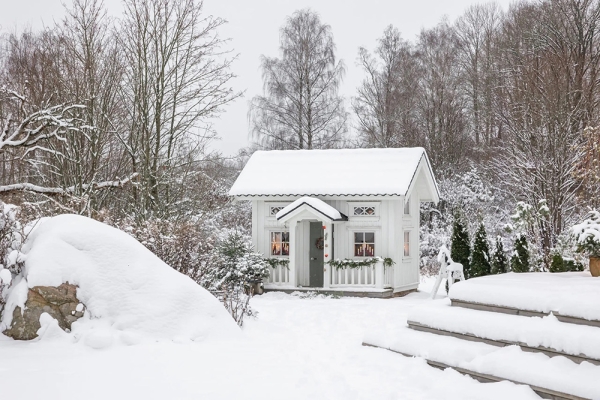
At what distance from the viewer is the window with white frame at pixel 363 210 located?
16.2 m

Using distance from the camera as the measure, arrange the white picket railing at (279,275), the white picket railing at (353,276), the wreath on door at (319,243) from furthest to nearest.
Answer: the wreath on door at (319,243), the white picket railing at (279,275), the white picket railing at (353,276)

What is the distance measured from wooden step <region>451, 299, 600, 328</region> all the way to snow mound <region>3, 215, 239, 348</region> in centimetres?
319

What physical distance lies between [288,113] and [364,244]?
1162 centimetres

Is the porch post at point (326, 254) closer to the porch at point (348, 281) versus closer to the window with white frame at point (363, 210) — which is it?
the porch at point (348, 281)

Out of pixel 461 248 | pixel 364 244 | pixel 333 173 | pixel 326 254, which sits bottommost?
pixel 326 254

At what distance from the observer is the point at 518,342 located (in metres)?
6.68

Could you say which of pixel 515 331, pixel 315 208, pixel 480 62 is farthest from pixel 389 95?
pixel 515 331

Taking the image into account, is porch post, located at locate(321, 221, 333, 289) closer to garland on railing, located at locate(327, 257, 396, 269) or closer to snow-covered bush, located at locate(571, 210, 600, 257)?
garland on railing, located at locate(327, 257, 396, 269)

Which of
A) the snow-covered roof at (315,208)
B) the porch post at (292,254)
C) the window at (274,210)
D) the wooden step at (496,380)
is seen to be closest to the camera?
the wooden step at (496,380)

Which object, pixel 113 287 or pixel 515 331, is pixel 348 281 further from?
pixel 113 287

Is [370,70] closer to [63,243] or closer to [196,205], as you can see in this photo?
[196,205]

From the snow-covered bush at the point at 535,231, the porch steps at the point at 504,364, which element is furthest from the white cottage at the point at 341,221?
the porch steps at the point at 504,364

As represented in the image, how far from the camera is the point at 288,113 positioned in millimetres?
26406

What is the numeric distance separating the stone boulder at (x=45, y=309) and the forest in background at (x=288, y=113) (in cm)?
204
